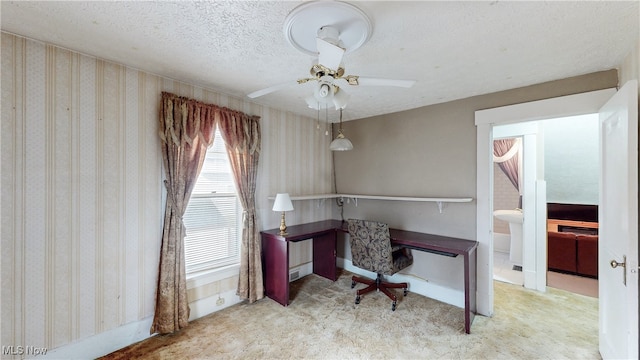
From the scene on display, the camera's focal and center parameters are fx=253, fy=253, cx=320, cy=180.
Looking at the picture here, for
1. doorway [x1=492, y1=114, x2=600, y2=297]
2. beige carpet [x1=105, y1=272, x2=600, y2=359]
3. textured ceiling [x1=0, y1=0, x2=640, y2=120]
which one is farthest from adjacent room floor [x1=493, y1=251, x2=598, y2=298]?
textured ceiling [x1=0, y1=0, x2=640, y2=120]

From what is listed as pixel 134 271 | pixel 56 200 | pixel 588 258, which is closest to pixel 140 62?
pixel 56 200

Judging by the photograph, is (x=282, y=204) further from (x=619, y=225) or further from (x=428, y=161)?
(x=619, y=225)

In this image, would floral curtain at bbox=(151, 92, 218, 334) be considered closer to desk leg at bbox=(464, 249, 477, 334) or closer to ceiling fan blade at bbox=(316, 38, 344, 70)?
ceiling fan blade at bbox=(316, 38, 344, 70)

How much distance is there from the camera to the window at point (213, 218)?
257 centimetres

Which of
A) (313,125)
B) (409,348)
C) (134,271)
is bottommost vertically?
(409,348)

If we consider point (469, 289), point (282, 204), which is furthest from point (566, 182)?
point (282, 204)

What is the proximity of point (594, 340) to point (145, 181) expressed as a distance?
4.14 m

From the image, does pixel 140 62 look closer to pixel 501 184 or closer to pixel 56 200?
pixel 56 200

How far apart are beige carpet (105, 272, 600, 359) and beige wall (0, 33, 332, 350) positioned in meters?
0.50

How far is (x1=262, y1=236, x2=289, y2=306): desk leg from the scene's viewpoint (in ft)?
9.16

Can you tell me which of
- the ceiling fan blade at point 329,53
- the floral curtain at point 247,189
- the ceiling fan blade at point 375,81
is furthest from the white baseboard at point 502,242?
the ceiling fan blade at point 329,53

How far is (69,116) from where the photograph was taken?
6.09 feet

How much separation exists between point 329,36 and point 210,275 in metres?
2.49

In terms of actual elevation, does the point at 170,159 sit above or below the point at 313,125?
below
